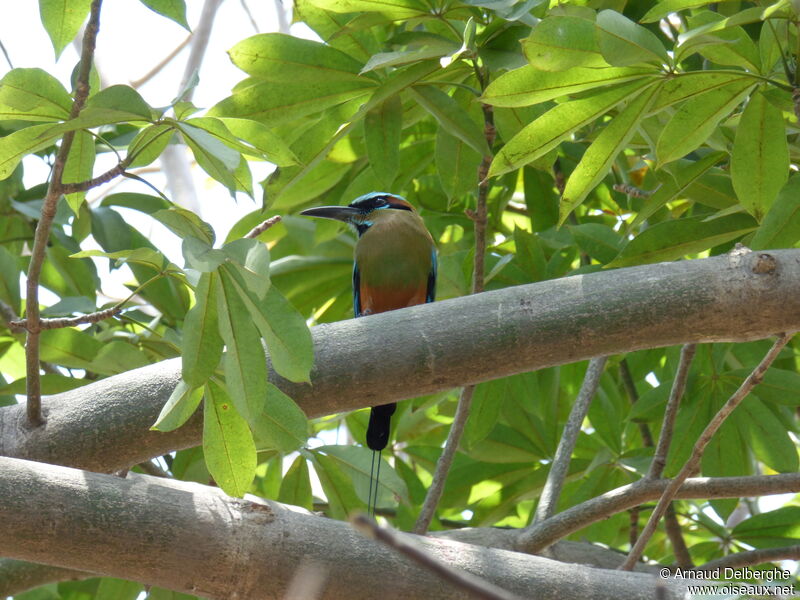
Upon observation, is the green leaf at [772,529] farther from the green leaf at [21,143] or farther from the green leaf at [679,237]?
the green leaf at [21,143]

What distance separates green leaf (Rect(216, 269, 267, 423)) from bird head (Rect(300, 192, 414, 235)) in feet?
6.91

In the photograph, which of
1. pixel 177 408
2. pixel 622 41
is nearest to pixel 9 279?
pixel 177 408

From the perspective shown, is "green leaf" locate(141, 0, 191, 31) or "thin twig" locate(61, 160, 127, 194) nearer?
"thin twig" locate(61, 160, 127, 194)

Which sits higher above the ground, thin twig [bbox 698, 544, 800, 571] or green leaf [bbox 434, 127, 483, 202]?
green leaf [bbox 434, 127, 483, 202]

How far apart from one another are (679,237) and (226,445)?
4.17 feet

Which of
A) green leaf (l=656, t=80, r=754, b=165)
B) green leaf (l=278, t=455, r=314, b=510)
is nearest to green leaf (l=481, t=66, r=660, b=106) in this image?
green leaf (l=656, t=80, r=754, b=165)

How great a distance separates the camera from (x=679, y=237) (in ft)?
8.16

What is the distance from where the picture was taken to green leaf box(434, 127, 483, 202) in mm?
3014

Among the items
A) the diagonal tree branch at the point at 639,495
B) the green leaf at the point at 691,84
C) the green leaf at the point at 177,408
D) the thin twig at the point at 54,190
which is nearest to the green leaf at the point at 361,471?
the diagonal tree branch at the point at 639,495

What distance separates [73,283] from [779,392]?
2.59 metres

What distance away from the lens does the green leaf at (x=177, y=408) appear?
1.93m

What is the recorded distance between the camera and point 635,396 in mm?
3752

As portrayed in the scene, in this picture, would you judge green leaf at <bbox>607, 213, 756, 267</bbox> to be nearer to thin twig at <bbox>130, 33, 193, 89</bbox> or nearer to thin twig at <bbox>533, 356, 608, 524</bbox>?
thin twig at <bbox>533, 356, 608, 524</bbox>

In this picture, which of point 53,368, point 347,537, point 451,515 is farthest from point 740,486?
point 53,368
